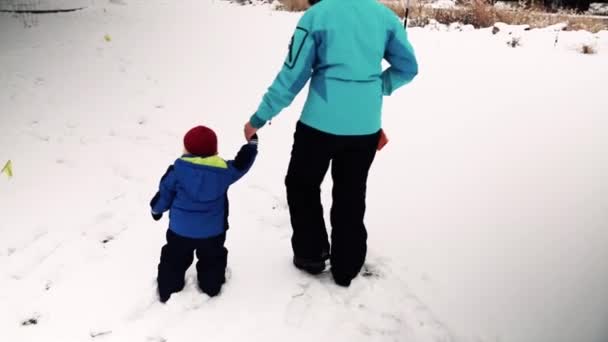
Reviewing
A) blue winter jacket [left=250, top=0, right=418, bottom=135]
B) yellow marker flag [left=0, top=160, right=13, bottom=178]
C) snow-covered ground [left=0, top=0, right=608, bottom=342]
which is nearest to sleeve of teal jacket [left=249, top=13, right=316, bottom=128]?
blue winter jacket [left=250, top=0, right=418, bottom=135]

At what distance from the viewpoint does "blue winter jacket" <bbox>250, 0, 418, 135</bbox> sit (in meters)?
2.22

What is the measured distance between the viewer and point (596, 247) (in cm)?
321

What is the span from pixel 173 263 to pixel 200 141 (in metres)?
0.69

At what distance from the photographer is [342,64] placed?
227 centimetres

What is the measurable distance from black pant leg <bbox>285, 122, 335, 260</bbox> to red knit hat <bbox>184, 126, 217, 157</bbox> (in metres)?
0.44

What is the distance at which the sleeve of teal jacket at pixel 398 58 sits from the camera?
2338mm

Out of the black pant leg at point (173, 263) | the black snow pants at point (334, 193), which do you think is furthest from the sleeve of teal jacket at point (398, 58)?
the black pant leg at point (173, 263)

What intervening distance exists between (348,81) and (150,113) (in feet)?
11.0

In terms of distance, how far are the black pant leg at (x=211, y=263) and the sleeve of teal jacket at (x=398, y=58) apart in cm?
119

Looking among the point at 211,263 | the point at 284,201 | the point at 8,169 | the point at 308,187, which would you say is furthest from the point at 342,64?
the point at 8,169

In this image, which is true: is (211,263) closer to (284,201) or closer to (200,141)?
(200,141)

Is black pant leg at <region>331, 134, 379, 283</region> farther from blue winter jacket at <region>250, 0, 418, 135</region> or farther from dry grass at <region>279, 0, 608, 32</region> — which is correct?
dry grass at <region>279, 0, 608, 32</region>

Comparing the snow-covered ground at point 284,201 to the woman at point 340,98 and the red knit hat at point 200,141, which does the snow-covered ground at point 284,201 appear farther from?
the red knit hat at point 200,141

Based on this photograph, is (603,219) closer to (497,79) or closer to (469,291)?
(469,291)
